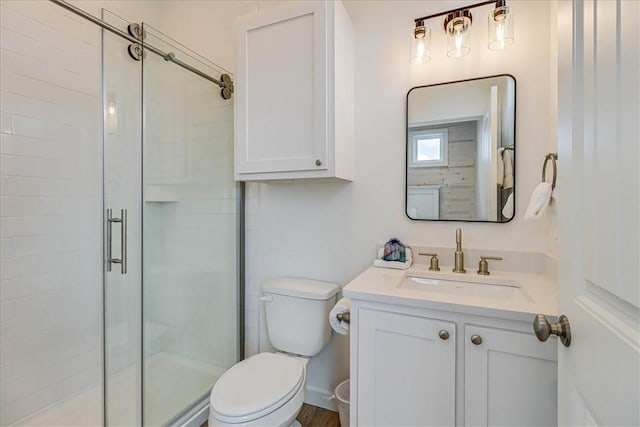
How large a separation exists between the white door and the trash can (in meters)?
1.00

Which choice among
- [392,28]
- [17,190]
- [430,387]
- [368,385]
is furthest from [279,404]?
[392,28]

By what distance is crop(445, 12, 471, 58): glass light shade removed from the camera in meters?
1.35

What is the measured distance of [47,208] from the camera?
1646 mm

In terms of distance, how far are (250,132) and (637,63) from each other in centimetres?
141

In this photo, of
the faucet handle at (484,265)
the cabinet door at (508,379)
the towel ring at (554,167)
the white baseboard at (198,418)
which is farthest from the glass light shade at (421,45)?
the white baseboard at (198,418)

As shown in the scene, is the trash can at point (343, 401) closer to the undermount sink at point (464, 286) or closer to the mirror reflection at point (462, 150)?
the undermount sink at point (464, 286)

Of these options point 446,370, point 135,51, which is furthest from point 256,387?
point 135,51

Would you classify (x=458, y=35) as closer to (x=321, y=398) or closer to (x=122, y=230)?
(x=122, y=230)

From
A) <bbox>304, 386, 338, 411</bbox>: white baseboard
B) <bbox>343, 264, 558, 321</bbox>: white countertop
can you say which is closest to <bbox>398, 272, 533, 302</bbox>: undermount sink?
<bbox>343, 264, 558, 321</bbox>: white countertop

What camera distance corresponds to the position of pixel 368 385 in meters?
1.11

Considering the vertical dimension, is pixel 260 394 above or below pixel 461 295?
below

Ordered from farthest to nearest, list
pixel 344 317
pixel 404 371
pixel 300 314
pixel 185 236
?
1. pixel 185 236
2. pixel 300 314
3. pixel 344 317
4. pixel 404 371

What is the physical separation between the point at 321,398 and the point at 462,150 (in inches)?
60.2

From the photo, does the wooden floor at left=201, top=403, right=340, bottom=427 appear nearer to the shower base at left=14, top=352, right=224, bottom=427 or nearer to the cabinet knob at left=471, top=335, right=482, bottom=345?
the shower base at left=14, top=352, right=224, bottom=427
